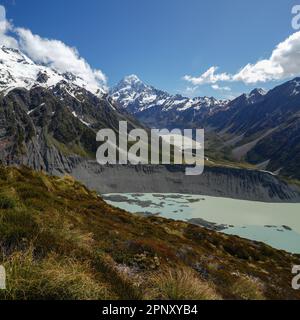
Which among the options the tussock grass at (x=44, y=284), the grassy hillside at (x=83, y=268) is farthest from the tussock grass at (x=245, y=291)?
the tussock grass at (x=44, y=284)

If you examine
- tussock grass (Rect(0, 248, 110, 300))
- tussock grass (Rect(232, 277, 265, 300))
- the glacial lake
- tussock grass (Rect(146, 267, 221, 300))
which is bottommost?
the glacial lake

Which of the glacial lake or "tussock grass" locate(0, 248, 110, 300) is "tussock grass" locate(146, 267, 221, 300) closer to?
"tussock grass" locate(0, 248, 110, 300)

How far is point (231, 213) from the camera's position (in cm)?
15975

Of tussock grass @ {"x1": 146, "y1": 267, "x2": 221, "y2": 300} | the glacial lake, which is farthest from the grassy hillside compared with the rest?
the glacial lake

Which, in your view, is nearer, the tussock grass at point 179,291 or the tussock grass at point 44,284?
the tussock grass at point 44,284

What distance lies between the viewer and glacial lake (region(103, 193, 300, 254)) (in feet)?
407

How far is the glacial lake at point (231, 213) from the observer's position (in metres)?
124

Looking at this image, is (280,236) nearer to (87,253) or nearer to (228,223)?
(228,223)

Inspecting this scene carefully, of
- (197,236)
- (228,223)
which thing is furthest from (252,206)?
(197,236)

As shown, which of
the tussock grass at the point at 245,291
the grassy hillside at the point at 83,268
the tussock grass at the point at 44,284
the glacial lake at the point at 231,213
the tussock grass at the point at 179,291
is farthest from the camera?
the glacial lake at the point at 231,213

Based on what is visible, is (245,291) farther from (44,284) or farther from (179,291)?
(44,284)

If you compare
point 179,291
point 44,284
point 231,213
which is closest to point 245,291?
point 179,291

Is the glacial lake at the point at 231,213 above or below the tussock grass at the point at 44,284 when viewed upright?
below

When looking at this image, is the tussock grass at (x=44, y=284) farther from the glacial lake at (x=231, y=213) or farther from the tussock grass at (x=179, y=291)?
the glacial lake at (x=231, y=213)
